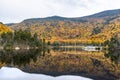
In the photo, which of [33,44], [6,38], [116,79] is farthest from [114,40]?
[116,79]

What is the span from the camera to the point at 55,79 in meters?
30.9

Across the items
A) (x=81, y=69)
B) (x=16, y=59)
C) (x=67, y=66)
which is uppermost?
(x=81, y=69)

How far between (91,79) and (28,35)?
464 ft

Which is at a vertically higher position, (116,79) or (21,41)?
(116,79)

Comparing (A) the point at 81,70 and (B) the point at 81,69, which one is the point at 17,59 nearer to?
(B) the point at 81,69

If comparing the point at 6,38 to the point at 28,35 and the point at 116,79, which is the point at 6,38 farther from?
the point at 116,79

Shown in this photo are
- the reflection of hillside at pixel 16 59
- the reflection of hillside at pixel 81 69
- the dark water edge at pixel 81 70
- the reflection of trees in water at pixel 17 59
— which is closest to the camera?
the dark water edge at pixel 81 70

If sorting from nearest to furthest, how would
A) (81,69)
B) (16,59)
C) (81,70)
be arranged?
(81,70), (81,69), (16,59)

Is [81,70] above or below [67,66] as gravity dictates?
above

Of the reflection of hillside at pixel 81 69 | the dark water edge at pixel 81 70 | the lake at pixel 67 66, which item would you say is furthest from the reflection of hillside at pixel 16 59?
the dark water edge at pixel 81 70

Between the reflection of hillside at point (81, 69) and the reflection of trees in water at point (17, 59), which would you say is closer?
the reflection of hillside at point (81, 69)

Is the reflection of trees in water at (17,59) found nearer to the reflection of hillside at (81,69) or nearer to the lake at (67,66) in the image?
the lake at (67,66)

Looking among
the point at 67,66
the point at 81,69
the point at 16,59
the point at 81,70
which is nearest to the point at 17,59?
the point at 16,59

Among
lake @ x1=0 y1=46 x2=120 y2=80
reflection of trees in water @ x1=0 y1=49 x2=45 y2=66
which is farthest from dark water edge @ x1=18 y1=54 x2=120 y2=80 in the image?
reflection of trees in water @ x1=0 y1=49 x2=45 y2=66
